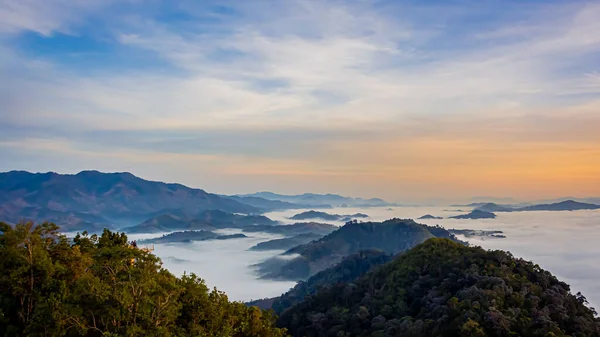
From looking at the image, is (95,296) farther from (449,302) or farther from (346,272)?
(346,272)

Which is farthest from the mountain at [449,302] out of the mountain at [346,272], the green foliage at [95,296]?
the mountain at [346,272]

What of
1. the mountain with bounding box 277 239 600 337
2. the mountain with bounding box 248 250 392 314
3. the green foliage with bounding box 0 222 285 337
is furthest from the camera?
the mountain with bounding box 248 250 392 314

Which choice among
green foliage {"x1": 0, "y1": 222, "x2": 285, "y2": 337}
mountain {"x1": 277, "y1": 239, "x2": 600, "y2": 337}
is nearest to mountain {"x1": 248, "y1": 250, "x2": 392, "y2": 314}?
mountain {"x1": 277, "y1": 239, "x2": 600, "y2": 337}

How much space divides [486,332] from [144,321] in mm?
36237

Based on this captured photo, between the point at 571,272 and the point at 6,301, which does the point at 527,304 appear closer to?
the point at 6,301

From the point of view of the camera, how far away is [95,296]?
25.0 m

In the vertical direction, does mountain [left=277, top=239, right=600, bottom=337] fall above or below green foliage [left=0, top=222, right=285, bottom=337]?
below

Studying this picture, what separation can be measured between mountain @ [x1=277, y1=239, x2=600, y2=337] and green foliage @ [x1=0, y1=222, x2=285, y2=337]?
29.5 metres

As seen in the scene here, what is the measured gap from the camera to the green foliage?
25.0 m

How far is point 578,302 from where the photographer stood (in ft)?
205

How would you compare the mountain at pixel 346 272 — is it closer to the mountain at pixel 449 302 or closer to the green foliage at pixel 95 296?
the mountain at pixel 449 302

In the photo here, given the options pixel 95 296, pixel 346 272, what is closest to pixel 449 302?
pixel 95 296

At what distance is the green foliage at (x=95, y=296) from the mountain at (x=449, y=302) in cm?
2952

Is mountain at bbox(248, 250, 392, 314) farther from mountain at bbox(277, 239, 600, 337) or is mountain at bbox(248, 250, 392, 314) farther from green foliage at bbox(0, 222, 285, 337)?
green foliage at bbox(0, 222, 285, 337)
